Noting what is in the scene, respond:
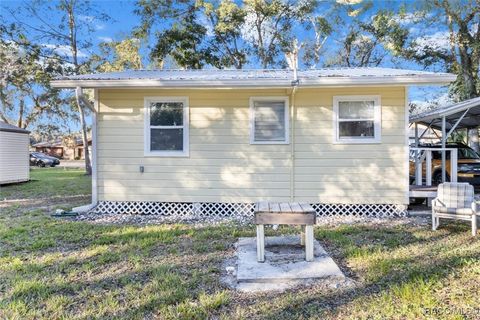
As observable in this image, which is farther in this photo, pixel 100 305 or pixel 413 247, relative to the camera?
pixel 413 247

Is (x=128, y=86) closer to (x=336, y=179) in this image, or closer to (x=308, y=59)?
(x=336, y=179)

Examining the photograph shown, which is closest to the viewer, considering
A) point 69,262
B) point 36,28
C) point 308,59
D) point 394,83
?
point 69,262

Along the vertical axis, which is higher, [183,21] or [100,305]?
[183,21]

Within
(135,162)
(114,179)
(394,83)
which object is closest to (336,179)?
(394,83)

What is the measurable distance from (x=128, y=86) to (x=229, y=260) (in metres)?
4.20

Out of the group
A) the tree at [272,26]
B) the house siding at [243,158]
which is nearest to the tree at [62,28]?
the tree at [272,26]

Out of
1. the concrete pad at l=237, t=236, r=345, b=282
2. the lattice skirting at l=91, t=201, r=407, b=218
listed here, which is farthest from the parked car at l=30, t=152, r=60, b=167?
the concrete pad at l=237, t=236, r=345, b=282

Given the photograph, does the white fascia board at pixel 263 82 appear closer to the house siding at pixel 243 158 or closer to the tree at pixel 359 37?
the house siding at pixel 243 158

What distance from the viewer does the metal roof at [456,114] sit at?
7.55 meters

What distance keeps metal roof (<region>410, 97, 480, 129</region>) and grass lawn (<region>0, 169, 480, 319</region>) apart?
2.89 metres

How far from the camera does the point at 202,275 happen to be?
3.73 metres

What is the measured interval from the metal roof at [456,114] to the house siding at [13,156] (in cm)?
1390

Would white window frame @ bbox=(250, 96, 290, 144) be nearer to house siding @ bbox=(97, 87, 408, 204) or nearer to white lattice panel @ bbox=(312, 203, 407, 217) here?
house siding @ bbox=(97, 87, 408, 204)

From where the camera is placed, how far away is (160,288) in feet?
11.0
